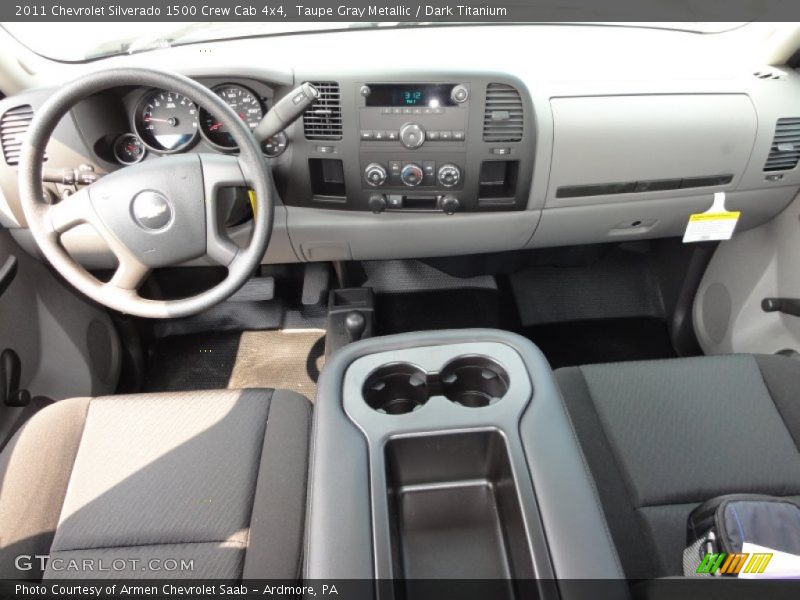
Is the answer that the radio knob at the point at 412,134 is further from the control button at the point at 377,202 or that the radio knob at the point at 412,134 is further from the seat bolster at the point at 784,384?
the seat bolster at the point at 784,384

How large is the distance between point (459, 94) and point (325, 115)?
0.37 m

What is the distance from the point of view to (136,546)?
100 centimetres

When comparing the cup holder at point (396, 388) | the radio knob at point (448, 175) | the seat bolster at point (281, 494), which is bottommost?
the seat bolster at point (281, 494)

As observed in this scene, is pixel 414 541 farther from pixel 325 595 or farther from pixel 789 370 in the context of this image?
pixel 789 370

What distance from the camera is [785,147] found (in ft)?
5.24

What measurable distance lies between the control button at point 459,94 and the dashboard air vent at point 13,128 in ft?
3.72

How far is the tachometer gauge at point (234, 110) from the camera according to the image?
1.45 metres

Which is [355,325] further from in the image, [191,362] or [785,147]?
[785,147]

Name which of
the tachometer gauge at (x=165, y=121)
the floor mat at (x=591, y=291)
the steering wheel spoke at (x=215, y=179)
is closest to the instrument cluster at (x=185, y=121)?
the tachometer gauge at (x=165, y=121)

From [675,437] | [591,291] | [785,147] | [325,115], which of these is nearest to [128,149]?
[325,115]

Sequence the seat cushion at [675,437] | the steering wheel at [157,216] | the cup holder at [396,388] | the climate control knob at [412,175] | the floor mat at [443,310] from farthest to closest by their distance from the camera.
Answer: the floor mat at [443,310], the climate control knob at [412,175], the steering wheel at [157,216], the seat cushion at [675,437], the cup holder at [396,388]

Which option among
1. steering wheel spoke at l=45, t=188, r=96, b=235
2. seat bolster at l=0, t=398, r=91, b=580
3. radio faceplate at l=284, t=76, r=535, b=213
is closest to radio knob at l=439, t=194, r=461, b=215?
radio faceplate at l=284, t=76, r=535, b=213

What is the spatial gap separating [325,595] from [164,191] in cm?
95
